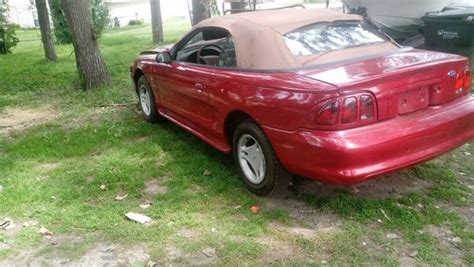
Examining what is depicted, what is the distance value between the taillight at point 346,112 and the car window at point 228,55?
1234mm

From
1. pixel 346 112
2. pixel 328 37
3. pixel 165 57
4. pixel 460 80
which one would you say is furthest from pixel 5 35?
pixel 460 80

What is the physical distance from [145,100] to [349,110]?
12.2 ft

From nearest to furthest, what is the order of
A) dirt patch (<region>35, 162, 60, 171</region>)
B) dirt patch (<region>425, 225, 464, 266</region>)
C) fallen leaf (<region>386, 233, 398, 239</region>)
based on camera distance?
dirt patch (<region>425, 225, 464, 266</region>) → fallen leaf (<region>386, 233, 398, 239</region>) → dirt patch (<region>35, 162, 60, 171</region>)

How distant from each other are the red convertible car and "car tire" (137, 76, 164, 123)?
122 centimetres

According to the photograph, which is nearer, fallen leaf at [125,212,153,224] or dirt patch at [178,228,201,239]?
dirt patch at [178,228,201,239]

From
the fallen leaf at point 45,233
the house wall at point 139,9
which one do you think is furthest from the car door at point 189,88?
the house wall at point 139,9

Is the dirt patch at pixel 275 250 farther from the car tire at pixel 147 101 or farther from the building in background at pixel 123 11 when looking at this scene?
the building in background at pixel 123 11

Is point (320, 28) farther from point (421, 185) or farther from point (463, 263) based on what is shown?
point (463, 263)

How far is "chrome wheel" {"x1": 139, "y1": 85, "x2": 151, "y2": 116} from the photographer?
6.10 m

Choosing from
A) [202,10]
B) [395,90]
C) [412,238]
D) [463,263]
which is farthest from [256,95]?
[202,10]

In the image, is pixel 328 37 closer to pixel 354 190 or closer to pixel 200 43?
pixel 354 190

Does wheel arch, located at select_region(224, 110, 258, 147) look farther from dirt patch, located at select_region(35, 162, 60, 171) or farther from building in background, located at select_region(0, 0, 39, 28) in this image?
building in background, located at select_region(0, 0, 39, 28)

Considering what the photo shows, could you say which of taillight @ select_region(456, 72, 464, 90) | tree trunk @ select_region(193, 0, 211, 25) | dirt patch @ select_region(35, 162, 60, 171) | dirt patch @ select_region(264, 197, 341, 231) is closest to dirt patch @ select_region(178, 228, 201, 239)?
dirt patch @ select_region(264, 197, 341, 231)

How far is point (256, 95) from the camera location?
3584 millimetres
